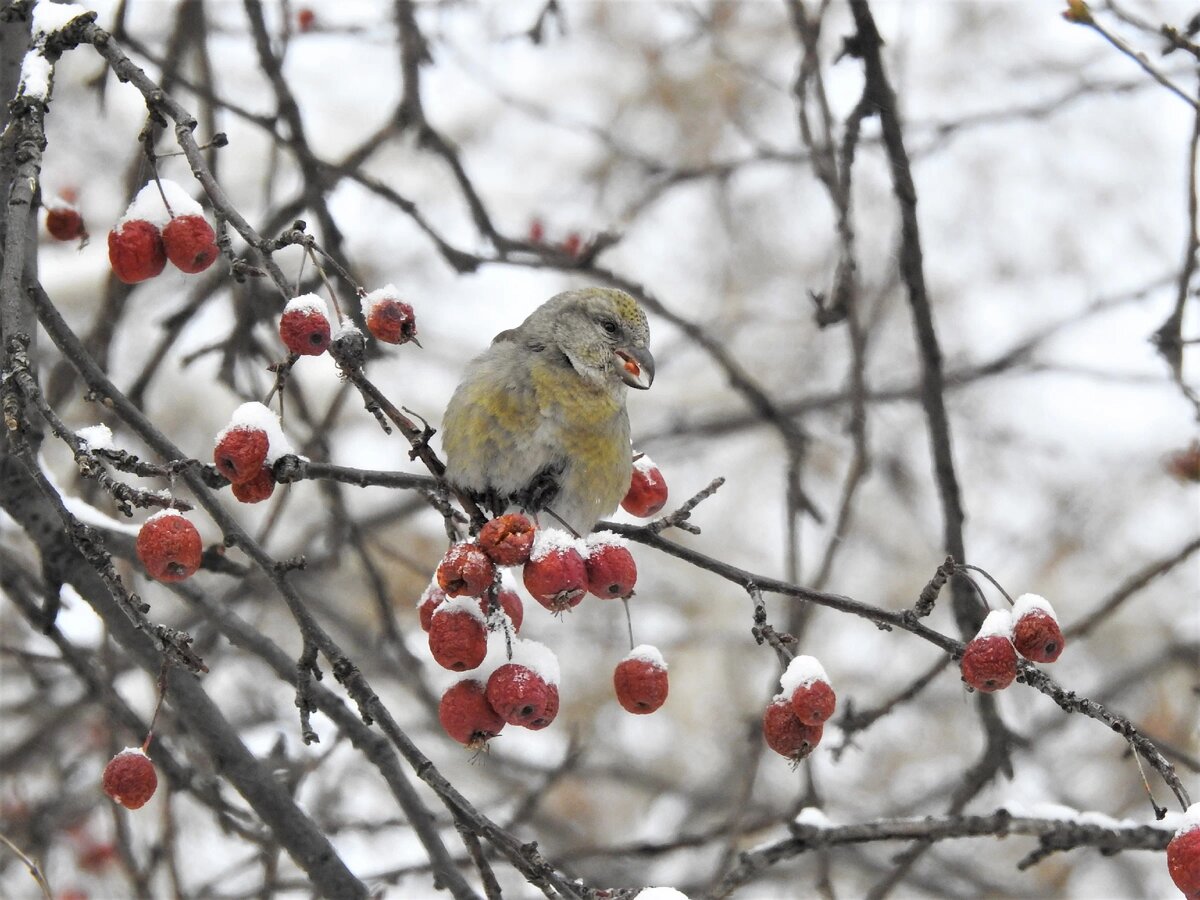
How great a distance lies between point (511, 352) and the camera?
3.11 meters

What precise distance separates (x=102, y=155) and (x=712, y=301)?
4.48m

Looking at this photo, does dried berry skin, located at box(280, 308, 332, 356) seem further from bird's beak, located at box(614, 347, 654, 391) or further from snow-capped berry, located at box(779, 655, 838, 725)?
bird's beak, located at box(614, 347, 654, 391)

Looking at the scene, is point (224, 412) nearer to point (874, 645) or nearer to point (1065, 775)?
point (874, 645)

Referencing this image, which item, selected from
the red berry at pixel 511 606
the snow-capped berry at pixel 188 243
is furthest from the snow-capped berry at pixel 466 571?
the snow-capped berry at pixel 188 243

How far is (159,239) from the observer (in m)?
1.91

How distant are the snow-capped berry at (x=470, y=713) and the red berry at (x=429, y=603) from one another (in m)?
0.11

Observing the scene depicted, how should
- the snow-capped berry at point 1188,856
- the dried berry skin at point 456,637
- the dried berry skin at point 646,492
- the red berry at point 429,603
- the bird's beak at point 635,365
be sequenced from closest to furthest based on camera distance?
the snow-capped berry at point 1188,856 → the dried berry skin at point 456,637 → the red berry at point 429,603 → the dried berry skin at point 646,492 → the bird's beak at point 635,365

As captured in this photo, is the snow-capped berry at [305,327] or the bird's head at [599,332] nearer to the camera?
the snow-capped berry at [305,327]

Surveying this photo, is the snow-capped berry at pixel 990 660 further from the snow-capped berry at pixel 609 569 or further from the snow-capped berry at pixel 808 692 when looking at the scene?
the snow-capped berry at pixel 609 569

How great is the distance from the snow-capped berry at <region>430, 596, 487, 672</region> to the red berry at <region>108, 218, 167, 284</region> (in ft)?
2.28

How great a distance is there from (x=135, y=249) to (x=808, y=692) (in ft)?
3.97

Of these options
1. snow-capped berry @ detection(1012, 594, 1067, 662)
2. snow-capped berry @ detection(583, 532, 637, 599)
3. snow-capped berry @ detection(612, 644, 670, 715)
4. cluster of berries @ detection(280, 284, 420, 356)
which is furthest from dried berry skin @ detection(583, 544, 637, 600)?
snow-capped berry @ detection(1012, 594, 1067, 662)

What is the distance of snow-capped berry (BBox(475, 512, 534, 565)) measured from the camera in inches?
66.9

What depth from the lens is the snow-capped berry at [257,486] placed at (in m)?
1.83
